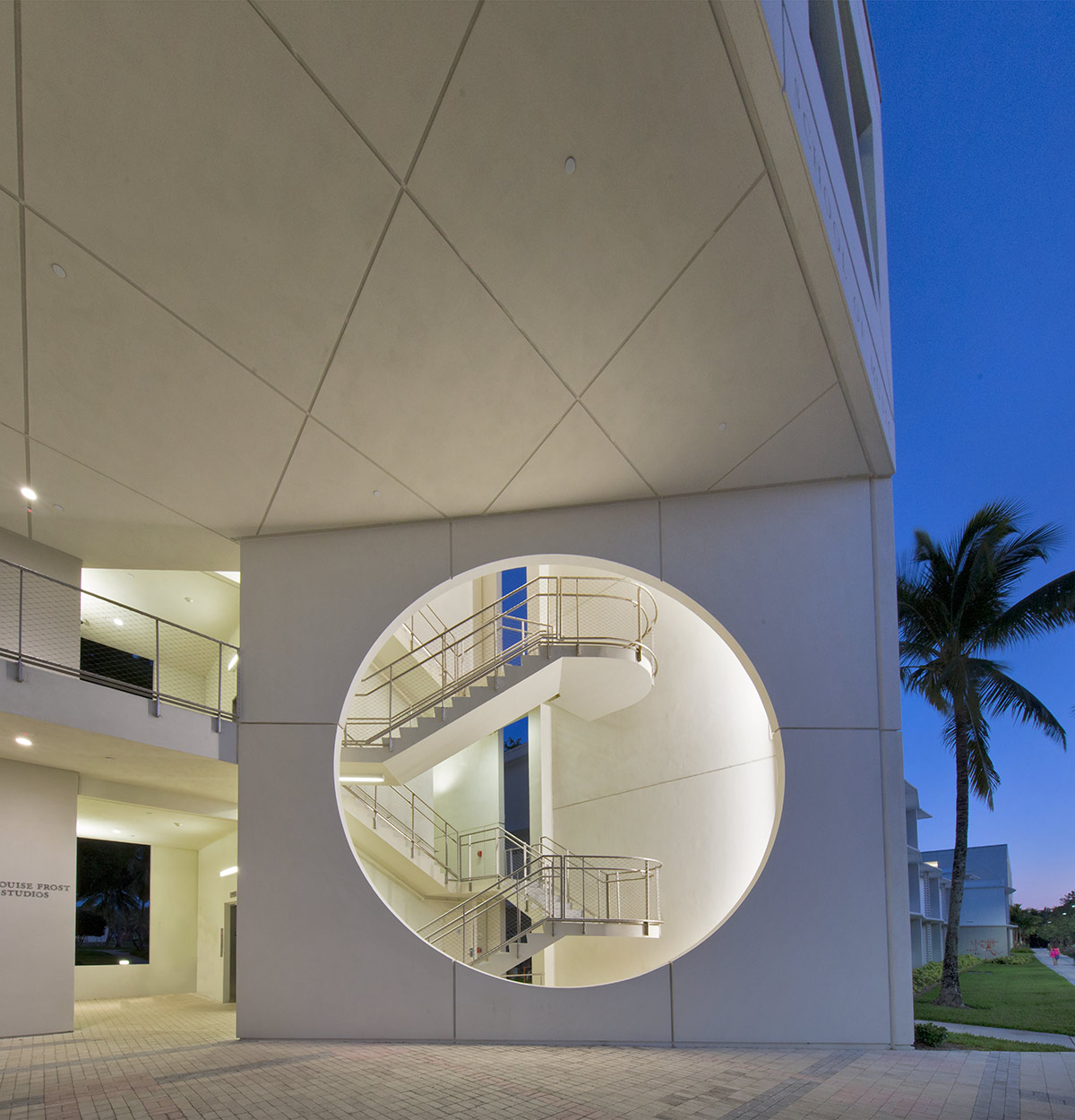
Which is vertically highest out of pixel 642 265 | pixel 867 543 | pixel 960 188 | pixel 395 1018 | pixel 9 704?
pixel 960 188

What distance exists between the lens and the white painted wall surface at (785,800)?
855 centimetres

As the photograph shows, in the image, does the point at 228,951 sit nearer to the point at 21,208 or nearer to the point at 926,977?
the point at 926,977

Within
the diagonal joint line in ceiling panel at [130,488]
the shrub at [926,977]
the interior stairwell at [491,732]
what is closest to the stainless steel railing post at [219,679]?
the diagonal joint line in ceiling panel at [130,488]

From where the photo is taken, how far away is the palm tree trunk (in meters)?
14.3

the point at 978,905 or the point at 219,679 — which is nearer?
the point at 219,679

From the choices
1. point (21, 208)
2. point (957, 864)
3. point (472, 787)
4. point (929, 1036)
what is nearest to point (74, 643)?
point (21, 208)

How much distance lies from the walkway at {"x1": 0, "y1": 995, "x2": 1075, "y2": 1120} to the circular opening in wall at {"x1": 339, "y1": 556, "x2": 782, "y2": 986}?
11.5 ft

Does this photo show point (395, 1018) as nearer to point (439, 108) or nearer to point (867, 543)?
point (867, 543)

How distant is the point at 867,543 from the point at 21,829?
10.6m

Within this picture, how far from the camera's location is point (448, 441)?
880 centimetres

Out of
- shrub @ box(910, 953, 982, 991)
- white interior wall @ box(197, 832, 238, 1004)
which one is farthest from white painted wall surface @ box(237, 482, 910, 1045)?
shrub @ box(910, 953, 982, 991)

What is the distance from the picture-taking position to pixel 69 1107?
20.6 ft

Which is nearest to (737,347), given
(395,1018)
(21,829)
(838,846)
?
(838,846)

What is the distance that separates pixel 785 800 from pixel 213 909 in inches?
596
